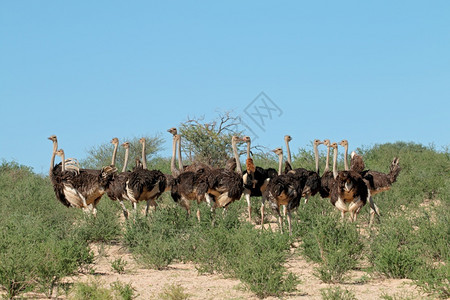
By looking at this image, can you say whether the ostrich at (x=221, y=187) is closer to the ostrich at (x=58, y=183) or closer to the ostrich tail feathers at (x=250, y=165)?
the ostrich tail feathers at (x=250, y=165)

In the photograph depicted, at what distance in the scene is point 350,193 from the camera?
12969 mm

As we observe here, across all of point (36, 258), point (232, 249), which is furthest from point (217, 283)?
point (36, 258)

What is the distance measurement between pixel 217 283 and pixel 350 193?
4590mm

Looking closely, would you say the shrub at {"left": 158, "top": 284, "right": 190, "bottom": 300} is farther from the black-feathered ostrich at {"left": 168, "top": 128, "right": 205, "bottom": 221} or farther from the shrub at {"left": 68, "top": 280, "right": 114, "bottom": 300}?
the black-feathered ostrich at {"left": 168, "top": 128, "right": 205, "bottom": 221}

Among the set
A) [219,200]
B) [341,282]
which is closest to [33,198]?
[219,200]

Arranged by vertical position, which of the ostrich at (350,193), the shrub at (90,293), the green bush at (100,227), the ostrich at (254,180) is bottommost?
the shrub at (90,293)

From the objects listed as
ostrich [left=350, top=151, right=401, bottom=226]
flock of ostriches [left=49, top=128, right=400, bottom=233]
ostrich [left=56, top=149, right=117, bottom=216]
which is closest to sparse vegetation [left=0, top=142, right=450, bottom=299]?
flock of ostriches [left=49, top=128, right=400, bottom=233]

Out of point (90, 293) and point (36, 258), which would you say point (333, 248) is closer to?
point (90, 293)

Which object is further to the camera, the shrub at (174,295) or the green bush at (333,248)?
the green bush at (333,248)

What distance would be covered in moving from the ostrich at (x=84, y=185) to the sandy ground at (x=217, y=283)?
10.7 ft

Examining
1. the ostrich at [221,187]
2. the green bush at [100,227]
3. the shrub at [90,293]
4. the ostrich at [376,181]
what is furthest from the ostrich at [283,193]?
the shrub at [90,293]

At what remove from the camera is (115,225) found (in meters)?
13.2

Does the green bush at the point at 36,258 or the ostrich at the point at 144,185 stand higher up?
the ostrich at the point at 144,185

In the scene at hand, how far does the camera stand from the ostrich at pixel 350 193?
12820 millimetres
